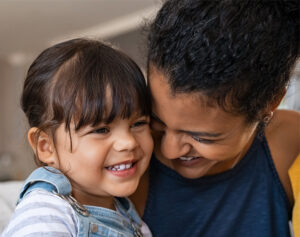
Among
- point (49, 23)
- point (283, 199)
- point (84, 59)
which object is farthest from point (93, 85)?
point (49, 23)

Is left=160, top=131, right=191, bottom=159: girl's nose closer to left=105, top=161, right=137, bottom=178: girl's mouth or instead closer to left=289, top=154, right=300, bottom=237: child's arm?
left=105, top=161, right=137, bottom=178: girl's mouth

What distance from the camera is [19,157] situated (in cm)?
634

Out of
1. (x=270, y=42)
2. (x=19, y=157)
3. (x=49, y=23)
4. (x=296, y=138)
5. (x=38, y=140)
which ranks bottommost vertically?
(x=19, y=157)

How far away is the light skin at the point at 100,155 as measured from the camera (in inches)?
34.9

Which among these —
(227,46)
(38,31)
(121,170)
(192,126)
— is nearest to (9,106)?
(38,31)

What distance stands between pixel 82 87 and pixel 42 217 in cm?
29

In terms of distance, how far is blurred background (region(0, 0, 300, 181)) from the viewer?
4285 millimetres

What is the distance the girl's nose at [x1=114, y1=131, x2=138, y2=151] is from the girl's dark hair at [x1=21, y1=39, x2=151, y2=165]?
4cm

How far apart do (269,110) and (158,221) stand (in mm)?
434

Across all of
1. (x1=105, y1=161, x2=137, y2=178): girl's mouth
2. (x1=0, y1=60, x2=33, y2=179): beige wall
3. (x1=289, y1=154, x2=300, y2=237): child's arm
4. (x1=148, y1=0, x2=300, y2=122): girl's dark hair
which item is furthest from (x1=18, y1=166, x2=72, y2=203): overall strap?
(x1=0, y1=60, x2=33, y2=179): beige wall

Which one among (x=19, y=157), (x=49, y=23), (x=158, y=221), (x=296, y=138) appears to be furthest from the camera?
(x=19, y=157)

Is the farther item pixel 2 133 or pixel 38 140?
pixel 2 133

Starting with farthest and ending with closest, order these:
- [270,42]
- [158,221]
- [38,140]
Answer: [158,221]
[38,140]
[270,42]

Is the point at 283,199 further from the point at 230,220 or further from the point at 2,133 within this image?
the point at 2,133
